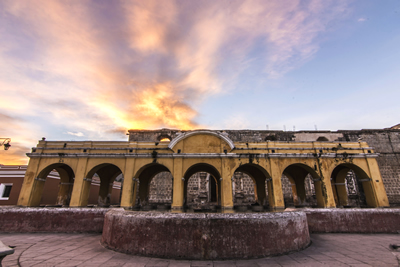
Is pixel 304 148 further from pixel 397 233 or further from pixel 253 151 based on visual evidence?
pixel 397 233

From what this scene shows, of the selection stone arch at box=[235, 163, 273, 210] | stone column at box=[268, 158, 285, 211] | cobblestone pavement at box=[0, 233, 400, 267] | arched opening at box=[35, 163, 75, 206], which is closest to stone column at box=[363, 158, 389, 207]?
stone column at box=[268, 158, 285, 211]

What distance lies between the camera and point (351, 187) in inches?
760

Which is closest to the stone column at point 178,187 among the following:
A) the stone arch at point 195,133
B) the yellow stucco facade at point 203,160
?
the yellow stucco facade at point 203,160

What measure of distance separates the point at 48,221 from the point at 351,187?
984 inches

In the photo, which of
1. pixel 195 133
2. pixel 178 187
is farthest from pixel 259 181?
pixel 178 187

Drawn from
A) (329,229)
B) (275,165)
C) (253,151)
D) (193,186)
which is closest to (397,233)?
(329,229)

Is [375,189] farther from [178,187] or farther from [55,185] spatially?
[55,185]

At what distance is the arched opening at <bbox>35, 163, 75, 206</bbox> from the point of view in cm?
1267

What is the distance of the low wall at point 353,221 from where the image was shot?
7.06 metres

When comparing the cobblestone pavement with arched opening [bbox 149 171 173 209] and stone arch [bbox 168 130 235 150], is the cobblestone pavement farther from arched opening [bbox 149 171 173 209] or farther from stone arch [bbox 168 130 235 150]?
arched opening [bbox 149 171 173 209]

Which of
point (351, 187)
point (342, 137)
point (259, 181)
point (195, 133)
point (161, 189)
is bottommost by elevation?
point (161, 189)

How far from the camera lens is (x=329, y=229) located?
7.05m

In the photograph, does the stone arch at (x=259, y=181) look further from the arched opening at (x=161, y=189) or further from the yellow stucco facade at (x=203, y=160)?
the arched opening at (x=161, y=189)

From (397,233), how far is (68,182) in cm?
2025
